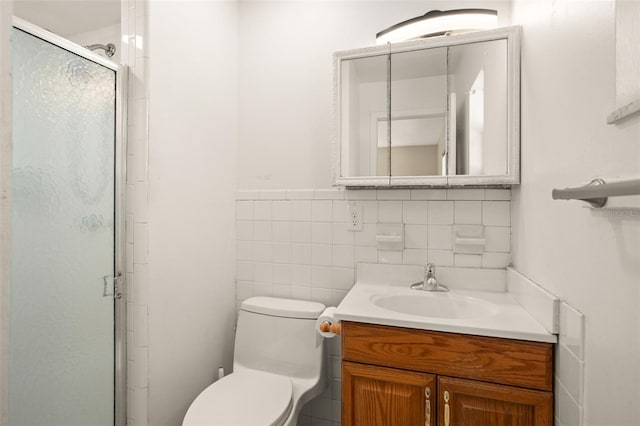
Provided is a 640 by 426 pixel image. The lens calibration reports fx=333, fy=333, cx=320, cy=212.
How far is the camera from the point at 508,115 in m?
1.30

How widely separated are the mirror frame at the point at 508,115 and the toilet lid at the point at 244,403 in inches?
35.8

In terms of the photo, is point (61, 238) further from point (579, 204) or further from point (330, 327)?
point (579, 204)

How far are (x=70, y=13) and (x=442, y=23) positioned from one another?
78.1 inches

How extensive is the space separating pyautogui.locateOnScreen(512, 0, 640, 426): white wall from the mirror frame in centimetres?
13

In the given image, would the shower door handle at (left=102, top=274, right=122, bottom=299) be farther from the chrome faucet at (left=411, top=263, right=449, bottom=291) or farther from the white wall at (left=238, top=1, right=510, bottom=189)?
the chrome faucet at (left=411, top=263, right=449, bottom=291)

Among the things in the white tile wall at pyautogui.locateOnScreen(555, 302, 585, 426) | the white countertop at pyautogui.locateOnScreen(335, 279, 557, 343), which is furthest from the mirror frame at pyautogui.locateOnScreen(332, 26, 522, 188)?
the white tile wall at pyautogui.locateOnScreen(555, 302, 585, 426)

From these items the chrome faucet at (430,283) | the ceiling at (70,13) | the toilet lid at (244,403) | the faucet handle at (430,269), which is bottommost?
the toilet lid at (244,403)

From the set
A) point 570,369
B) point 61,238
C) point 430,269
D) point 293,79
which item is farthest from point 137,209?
point 570,369

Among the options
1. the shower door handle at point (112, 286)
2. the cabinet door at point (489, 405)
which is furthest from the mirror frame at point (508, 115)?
the shower door handle at point (112, 286)

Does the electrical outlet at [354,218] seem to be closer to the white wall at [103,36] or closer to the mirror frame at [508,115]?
the mirror frame at [508,115]

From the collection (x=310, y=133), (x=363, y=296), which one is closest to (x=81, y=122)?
(x=310, y=133)

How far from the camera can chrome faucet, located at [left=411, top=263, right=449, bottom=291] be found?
1455mm

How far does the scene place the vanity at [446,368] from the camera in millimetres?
1000

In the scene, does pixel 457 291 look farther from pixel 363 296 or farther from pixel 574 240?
pixel 574 240
